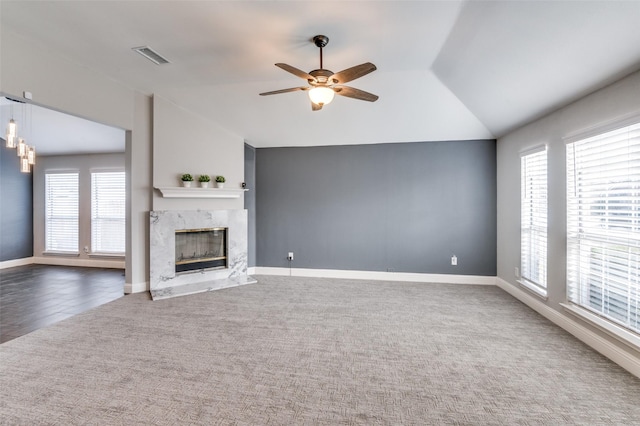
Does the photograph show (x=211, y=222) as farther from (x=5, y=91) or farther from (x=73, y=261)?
(x=73, y=261)

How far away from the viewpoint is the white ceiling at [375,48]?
2354mm

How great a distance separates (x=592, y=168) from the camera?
9.63ft

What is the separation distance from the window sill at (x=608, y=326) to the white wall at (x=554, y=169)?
69 mm

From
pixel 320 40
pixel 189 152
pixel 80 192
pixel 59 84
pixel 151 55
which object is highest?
pixel 151 55

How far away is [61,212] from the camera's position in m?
6.71

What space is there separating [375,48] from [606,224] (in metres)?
2.75

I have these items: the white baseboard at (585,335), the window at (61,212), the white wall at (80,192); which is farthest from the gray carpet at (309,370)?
the window at (61,212)

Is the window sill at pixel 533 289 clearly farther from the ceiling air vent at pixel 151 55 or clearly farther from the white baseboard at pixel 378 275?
the ceiling air vent at pixel 151 55

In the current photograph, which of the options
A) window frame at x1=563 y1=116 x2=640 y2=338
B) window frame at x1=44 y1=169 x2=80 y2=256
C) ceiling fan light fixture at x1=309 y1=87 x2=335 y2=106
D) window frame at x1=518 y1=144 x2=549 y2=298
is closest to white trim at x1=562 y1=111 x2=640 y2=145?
window frame at x1=563 y1=116 x2=640 y2=338

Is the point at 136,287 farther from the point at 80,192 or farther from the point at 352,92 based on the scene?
the point at 352,92

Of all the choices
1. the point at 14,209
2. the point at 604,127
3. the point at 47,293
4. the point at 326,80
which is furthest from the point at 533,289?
the point at 14,209

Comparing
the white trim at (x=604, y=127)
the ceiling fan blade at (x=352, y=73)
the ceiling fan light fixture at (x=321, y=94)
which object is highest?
the ceiling fan blade at (x=352, y=73)

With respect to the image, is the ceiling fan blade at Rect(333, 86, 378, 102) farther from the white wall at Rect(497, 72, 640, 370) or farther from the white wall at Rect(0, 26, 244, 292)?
the white wall at Rect(0, 26, 244, 292)

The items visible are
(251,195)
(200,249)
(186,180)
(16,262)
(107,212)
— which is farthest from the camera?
(107,212)
